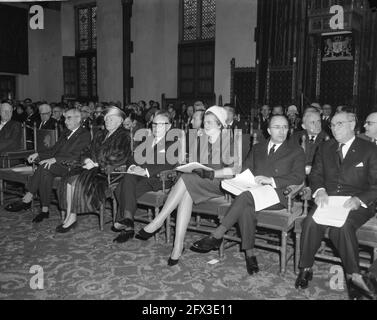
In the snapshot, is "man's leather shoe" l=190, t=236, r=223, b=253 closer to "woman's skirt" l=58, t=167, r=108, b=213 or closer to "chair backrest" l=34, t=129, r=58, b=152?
"woman's skirt" l=58, t=167, r=108, b=213

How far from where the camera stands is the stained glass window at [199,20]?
39.8 feet

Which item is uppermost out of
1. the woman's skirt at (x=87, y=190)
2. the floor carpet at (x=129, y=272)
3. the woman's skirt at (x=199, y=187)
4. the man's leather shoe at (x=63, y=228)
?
the woman's skirt at (x=199, y=187)

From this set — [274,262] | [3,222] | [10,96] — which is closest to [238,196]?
[274,262]

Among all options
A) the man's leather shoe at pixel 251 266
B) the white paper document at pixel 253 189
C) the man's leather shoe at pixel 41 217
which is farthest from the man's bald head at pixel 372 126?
the man's leather shoe at pixel 41 217

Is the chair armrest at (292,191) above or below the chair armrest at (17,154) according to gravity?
below

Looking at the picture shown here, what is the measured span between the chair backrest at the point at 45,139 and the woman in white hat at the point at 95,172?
80 cm

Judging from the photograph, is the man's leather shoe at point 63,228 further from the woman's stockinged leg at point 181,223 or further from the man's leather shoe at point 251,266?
the man's leather shoe at point 251,266

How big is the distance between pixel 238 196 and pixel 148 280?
2.99 ft

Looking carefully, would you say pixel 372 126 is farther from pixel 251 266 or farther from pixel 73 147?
pixel 73 147

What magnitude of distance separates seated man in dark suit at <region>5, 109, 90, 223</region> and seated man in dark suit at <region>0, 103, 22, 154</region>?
0.79m

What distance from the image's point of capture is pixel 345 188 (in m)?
3.02

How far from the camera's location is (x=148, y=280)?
9.84 ft

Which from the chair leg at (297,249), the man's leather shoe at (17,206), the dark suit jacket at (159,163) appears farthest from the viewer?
the man's leather shoe at (17,206)

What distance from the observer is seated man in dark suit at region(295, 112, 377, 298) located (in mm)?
2701
